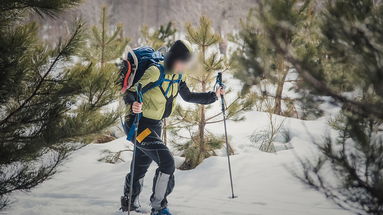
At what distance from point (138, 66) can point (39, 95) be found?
1023 millimetres

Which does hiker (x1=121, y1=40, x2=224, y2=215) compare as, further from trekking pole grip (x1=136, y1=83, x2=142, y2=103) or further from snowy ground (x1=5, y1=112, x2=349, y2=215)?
snowy ground (x1=5, y1=112, x2=349, y2=215)

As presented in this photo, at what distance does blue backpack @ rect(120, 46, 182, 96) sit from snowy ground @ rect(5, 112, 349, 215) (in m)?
0.88

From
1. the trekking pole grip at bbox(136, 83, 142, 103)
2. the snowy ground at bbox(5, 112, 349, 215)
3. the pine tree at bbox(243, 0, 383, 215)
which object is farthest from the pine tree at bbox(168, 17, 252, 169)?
the pine tree at bbox(243, 0, 383, 215)

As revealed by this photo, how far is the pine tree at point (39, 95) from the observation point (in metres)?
2.11

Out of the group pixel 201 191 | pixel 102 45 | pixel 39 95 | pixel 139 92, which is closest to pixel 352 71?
pixel 139 92

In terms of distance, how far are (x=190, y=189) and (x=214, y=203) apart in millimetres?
719

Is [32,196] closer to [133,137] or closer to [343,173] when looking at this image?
[133,137]

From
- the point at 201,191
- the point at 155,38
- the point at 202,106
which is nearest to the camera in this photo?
the point at 201,191

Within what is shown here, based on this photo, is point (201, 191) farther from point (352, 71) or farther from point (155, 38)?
point (155, 38)

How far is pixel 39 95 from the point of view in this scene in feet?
7.62

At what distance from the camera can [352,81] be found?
1.56 metres

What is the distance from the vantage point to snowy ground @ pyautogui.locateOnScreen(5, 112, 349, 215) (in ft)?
11.0

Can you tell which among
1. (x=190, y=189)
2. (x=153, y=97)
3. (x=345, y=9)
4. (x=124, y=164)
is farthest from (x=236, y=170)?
(x=345, y=9)

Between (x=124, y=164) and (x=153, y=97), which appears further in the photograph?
(x=124, y=164)
